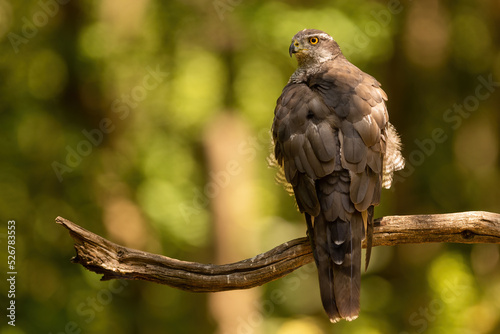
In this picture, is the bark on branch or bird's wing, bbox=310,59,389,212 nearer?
the bark on branch

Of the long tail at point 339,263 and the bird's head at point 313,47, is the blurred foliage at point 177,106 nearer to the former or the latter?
the bird's head at point 313,47

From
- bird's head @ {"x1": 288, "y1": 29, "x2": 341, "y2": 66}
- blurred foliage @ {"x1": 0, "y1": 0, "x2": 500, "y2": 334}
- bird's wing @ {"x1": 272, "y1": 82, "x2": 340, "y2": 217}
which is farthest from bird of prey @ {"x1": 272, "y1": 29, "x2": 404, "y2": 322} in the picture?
blurred foliage @ {"x1": 0, "y1": 0, "x2": 500, "y2": 334}

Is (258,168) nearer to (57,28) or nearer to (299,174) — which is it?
(57,28)

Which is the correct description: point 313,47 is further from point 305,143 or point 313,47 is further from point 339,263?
point 339,263

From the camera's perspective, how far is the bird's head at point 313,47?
18.6 ft

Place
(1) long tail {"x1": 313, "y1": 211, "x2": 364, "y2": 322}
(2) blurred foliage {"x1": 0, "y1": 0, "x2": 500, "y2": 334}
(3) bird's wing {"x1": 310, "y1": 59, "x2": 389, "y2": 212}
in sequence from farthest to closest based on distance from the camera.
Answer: (2) blurred foliage {"x1": 0, "y1": 0, "x2": 500, "y2": 334} → (3) bird's wing {"x1": 310, "y1": 59, "x2": 389, "y2": 212} → (1) long tail {"x1": 313, "y1": 211, "x2": 364, "y2": 322}

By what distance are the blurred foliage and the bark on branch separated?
4.51 m

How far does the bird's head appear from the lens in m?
5.66

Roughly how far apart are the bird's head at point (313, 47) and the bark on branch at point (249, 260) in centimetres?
191

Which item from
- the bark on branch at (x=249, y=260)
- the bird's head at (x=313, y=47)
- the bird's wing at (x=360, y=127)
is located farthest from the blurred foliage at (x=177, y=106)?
the bird's wing at (x=360, y=127)

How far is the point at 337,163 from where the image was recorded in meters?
4.45

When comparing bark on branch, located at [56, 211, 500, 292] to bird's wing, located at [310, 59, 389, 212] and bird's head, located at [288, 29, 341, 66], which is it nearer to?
bird's wing, located at [310, 59, 389, 212]

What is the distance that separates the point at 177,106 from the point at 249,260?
6937 millimetres

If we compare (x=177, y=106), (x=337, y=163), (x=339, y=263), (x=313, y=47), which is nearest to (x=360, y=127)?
(x=337, y=163)
